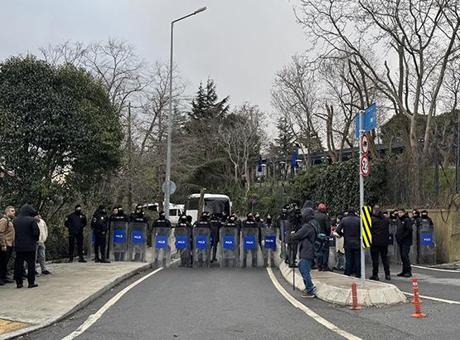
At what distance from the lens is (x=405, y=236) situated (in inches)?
652

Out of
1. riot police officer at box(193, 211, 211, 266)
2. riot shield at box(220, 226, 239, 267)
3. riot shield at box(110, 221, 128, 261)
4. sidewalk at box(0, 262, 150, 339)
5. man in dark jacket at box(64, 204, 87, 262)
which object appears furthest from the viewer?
riot shield at box(110, 221, 128, 261)

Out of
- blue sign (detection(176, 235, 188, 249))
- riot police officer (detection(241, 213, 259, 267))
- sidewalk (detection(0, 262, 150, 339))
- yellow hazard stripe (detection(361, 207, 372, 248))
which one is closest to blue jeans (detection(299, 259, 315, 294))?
yellow hazard stripe (detection(361, 207, 372, 248))

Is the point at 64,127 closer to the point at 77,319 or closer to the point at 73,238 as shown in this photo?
the point at 73,238

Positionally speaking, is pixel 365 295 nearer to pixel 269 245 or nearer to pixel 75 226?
pixel 269 245

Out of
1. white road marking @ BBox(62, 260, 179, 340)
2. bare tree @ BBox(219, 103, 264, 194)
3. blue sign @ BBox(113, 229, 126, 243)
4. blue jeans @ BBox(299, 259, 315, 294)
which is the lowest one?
white road marking @ BBox(62, 260, 179, 340)

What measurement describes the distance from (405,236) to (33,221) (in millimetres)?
10118

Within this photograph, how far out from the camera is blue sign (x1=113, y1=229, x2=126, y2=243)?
19375 mm

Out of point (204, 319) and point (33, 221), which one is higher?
point (33, 221)

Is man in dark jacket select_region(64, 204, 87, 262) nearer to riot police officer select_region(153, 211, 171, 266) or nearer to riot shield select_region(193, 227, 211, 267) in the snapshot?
riot police officer select_region(153, 211, 171, 266)

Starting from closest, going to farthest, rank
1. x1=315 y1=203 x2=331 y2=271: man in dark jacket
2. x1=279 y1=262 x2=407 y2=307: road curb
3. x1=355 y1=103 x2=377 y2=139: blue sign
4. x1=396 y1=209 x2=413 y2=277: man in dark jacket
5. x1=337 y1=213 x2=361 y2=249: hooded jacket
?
x1=279 y1=262 x2=407 y2=307: road curb → x1=355 y1=103 x2=377 y2=139: blue sign → x1=337 y1=213 x2=361 y2=249: hooded jacket → x1=315 y1=203 x2=331 y2=271: man in dark jacket → x1=396 y1=209 x2=413 y2=277: man in dark jacket

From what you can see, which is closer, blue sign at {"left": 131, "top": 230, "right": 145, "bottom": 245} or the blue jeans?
the blue jeans

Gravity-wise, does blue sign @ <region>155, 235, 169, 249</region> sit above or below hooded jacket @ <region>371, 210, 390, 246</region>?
below

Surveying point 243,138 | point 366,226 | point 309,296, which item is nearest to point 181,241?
point 309,296

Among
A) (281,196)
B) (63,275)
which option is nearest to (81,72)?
(63,275)
